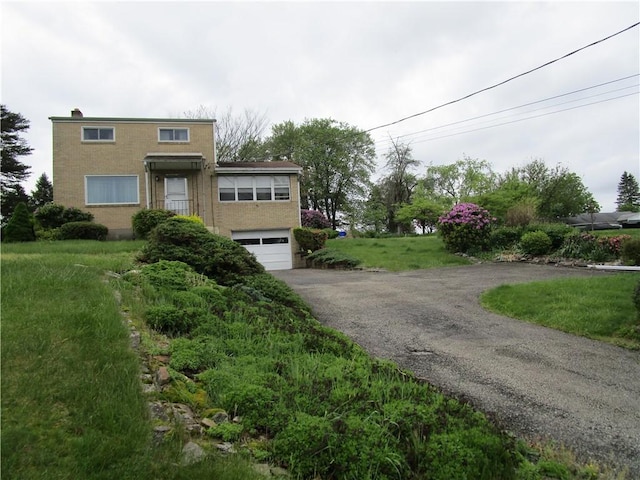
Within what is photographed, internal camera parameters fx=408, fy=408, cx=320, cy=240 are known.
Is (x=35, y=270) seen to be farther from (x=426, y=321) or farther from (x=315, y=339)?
(x=426, y=321)

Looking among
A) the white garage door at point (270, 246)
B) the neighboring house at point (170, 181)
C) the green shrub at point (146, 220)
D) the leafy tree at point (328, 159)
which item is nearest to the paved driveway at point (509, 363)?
the green shrub at point (146, 220)

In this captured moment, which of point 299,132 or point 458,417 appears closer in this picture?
point 458,417

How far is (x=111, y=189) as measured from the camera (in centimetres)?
1927

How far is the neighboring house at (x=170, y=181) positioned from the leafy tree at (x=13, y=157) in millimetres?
22453

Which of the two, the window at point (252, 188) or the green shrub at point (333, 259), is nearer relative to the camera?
the green shrub at point (333, 259)

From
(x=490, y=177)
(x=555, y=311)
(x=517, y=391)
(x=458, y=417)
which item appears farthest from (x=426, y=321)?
(x=490, y=177)

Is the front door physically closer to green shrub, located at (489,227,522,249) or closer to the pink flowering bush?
the pink flowering bush

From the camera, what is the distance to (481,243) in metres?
17.7

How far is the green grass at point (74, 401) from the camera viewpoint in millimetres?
2047

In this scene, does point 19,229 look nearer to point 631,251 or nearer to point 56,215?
point 56,215

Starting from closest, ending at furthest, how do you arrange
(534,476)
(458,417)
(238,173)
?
1. (534,476)
2. (458,417)
3. (238,173)

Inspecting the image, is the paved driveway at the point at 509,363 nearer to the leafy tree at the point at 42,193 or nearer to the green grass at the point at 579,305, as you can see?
the green grass at the point at 579,305

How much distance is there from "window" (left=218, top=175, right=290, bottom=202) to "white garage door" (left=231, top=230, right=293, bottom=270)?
1772 millimetres

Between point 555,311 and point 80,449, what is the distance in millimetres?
7688
